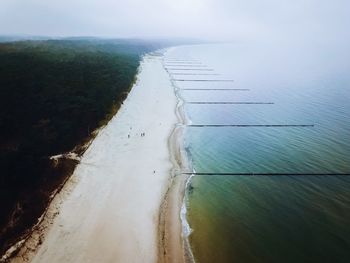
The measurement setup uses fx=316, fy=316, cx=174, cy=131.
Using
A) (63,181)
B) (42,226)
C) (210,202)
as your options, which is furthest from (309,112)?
(42,226)

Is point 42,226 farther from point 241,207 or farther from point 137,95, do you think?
point 137,95

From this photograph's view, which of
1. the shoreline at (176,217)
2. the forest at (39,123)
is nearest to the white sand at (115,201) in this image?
the shoreline at (176,217)

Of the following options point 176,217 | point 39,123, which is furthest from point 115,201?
point 39,123

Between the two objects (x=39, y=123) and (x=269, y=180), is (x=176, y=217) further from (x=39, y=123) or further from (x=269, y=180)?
(x=39, y=123)

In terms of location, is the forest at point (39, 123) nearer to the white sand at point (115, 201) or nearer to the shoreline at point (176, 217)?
the white sand at point (115, 201)

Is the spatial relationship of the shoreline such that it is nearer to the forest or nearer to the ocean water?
the ocean water
